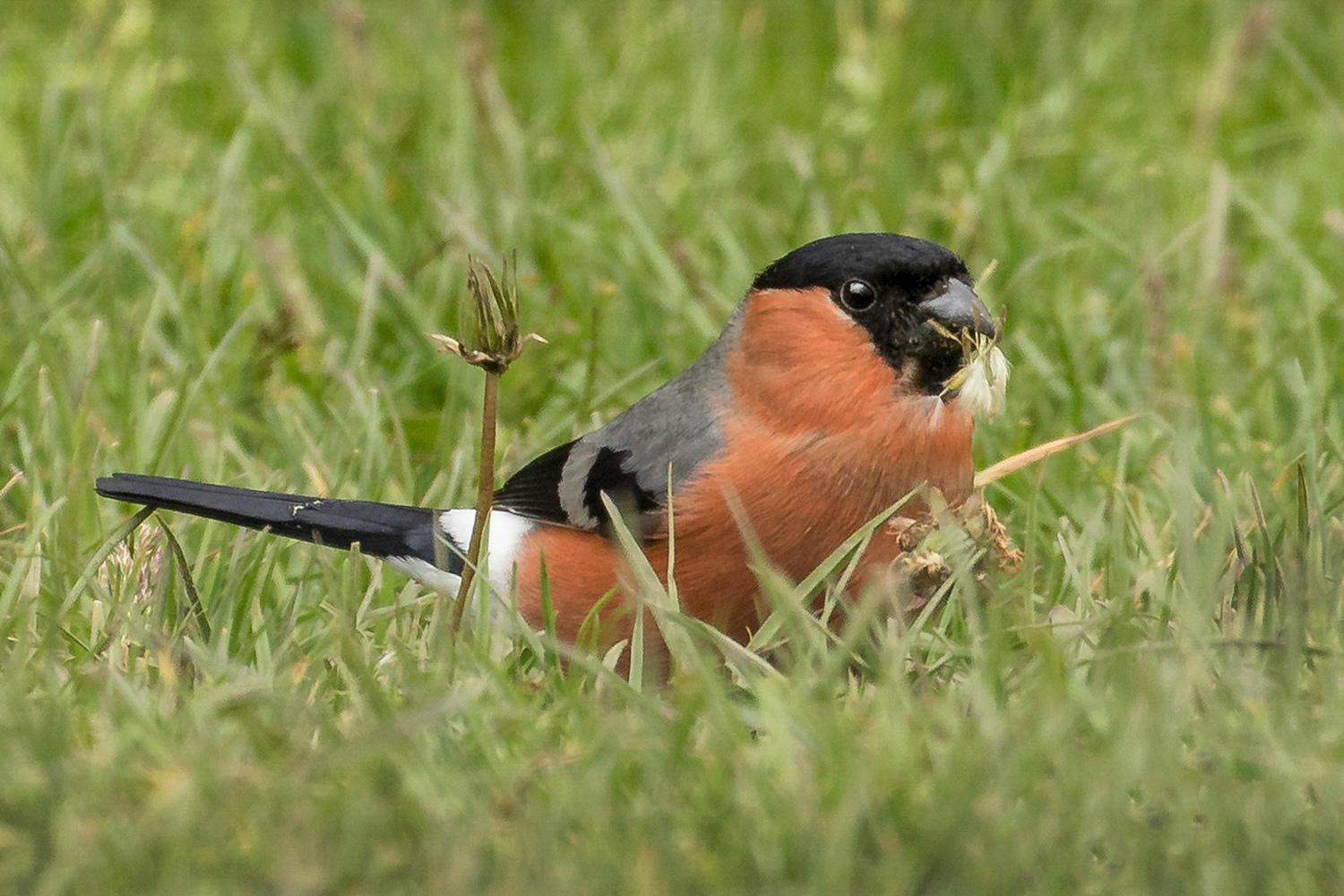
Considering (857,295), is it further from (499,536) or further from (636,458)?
(499,536)

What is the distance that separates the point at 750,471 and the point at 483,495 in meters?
0.59

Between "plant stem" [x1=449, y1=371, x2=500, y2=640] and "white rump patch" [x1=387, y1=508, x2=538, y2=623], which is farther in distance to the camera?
"white rump patch" [x1=387, y1=508, x2=538, y2=623]

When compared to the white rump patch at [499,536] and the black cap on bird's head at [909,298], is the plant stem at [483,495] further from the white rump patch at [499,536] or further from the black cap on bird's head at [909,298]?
the black cap on bird's head at [909,298]

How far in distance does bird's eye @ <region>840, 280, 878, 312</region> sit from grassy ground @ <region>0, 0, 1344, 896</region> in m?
0.46

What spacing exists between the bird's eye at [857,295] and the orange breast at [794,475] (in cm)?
3

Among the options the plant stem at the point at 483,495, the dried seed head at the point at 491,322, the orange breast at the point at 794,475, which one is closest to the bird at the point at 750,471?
the orange breast at the point at 794,475

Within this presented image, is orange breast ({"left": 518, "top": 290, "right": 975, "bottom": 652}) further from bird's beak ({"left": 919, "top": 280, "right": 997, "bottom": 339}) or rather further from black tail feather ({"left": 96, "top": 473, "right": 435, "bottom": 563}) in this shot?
black tail feather ({"left": 96, "top": 473, "right": 435, "bottom": 563})

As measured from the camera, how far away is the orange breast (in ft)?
10.4

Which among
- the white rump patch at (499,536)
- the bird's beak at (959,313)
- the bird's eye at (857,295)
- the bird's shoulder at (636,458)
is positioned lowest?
the white rump patch at (499,536)

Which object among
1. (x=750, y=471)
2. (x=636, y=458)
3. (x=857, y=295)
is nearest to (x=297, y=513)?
(x=636, y=458)

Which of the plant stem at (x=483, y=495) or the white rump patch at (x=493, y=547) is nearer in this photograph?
the plant stem at (x=483, y=495)

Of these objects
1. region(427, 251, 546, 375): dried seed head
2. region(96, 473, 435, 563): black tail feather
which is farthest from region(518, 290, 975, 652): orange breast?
region(427, 251, 546, 375): dried seed head

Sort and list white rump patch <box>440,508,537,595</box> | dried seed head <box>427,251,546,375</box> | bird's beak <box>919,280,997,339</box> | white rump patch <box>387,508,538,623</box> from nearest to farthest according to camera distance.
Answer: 1. dried seed head <box>427,251,546,375</box>
2. bird's beak <box>919,280,997,339</box>
3. white rump patch <box>387,508,538,623</box>
4. white rump patch <box>440,508,537,595</box>

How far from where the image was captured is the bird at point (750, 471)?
3.20 metres
